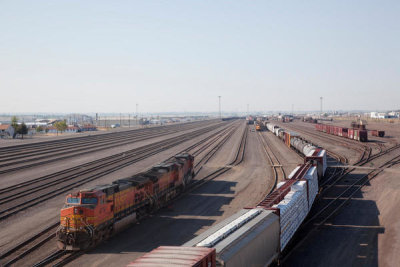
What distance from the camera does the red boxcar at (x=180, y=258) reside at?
35.7 ft

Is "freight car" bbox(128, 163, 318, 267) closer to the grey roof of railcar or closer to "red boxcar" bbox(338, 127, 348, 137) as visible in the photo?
the grey roof of railcar

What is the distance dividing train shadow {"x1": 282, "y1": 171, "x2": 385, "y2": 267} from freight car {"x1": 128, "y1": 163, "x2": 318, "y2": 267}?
1131 millimetres

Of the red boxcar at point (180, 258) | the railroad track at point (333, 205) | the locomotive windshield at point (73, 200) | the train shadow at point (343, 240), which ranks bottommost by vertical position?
the train shadow at point (343, 240)

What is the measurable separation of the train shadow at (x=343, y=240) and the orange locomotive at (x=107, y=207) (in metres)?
10.5

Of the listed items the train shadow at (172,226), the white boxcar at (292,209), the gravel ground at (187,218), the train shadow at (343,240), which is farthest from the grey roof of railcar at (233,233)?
the train shadow at (172,226)

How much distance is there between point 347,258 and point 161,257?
12.2m

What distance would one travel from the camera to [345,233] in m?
23.4

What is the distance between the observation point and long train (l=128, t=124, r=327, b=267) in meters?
11.5

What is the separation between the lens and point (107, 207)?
21875mm

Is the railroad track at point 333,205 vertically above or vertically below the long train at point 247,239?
below

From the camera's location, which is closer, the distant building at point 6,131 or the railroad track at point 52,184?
the railroad track at point 52,184

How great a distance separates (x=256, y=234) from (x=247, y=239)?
80cm

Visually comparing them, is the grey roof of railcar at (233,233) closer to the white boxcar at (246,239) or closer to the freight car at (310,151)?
the white boxcar at (246,239)

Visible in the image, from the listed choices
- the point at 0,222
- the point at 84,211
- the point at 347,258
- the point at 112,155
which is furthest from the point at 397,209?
the point at 112,155
